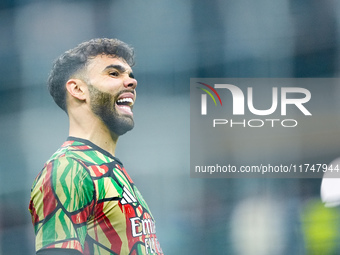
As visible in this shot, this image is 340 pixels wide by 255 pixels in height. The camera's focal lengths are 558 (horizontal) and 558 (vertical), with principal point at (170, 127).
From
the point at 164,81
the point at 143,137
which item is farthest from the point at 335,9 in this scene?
the point at 143,137

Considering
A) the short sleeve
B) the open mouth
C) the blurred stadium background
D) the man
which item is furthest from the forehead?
the short sleeve

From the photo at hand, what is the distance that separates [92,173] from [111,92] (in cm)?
40

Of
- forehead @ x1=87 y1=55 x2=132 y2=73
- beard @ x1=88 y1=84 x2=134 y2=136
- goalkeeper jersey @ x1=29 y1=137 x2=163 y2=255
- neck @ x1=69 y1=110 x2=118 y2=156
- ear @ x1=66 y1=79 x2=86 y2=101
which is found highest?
forehead @ x1=87 y1=55 x2=132 y2=73

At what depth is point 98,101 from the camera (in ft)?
7.72

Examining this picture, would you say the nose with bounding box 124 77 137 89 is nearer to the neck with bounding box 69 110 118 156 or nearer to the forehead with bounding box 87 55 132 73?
the forehead with bounding box 87 55 132 73

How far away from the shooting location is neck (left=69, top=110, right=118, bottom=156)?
2.33 m

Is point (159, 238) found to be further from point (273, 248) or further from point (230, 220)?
point (273, 248)

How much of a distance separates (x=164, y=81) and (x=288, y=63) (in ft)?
2.04

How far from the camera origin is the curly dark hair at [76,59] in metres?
2.43

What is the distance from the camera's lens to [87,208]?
2.06m

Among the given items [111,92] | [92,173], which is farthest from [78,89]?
[92,173]

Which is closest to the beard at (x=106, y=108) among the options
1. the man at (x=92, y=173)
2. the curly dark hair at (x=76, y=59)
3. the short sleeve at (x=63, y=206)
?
the man at (x=92, y=173)

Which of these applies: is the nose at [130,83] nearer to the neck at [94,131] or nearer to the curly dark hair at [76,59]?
the curly dark hair at [76,59]

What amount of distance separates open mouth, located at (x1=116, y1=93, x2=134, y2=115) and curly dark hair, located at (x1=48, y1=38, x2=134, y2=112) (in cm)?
17
